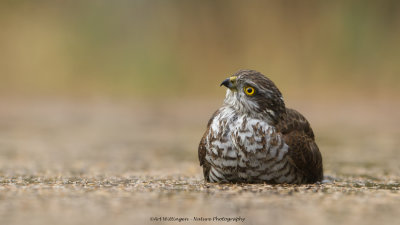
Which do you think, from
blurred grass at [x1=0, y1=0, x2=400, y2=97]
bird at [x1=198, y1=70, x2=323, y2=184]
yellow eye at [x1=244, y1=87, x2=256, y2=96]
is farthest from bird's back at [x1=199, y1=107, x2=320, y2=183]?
blurred grass at [x1=0, y1=0, x2=400, y2=97]

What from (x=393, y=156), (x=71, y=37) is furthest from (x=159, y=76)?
(x=393, y=156)

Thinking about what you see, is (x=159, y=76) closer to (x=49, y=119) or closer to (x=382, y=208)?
(x=49, y=119)

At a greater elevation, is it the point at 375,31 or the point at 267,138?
the point at 375,31

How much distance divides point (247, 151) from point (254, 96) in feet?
1.68

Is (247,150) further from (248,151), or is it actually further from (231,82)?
(231,82)

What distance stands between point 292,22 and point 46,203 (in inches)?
625

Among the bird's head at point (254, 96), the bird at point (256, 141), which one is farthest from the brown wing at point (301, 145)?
the bird's head at point (254, 96)

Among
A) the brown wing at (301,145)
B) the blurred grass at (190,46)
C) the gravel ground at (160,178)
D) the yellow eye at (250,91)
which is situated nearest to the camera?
the gravel ground at (160,178)

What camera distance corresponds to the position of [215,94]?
18156 mm

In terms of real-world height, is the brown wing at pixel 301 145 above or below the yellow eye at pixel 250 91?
below

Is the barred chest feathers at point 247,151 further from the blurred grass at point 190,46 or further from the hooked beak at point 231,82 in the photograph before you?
the blurred grass at point 190,46

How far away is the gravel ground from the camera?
139 inches

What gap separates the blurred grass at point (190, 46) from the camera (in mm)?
17953

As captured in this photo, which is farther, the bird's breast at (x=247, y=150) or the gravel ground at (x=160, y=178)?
the bird's breast at (x=247, y=150)
